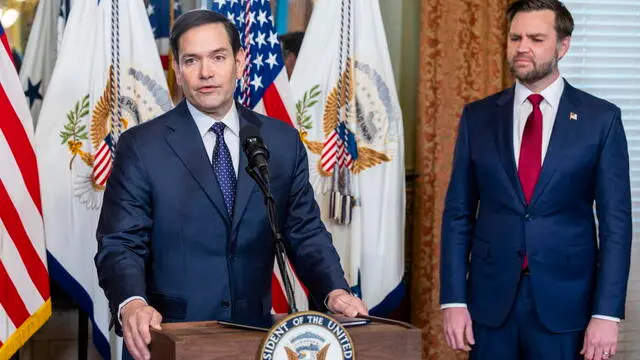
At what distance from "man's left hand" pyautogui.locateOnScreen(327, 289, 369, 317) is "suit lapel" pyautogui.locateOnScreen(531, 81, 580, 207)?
107 cm

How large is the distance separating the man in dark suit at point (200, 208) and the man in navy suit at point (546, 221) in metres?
Result: 0.89

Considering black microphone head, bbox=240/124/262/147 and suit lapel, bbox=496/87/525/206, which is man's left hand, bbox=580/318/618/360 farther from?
black microphone head, bbox=240/124/262/147

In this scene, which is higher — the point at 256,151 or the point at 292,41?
the point at 292,41

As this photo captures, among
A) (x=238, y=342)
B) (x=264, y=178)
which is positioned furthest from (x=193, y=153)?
(x=238, y=342)

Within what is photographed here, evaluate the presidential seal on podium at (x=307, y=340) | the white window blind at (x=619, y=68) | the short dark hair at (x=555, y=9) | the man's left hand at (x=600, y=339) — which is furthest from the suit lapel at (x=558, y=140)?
the white window blind at (x=619, y=68)

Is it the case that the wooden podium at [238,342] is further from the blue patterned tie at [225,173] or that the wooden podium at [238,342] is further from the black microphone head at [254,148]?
the blue patterned tie at [225,173]

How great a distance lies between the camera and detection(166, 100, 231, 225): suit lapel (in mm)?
2508

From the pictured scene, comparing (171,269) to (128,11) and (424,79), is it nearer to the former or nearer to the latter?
(128,11)

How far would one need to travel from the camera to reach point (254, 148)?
2.08 m

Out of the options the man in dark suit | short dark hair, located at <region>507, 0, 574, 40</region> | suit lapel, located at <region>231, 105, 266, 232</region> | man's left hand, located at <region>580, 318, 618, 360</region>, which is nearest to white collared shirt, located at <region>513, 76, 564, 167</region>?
short dark hair, located at <region>507, 0, 574, 40</region>

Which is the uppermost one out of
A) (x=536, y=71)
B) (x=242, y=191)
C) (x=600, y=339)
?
(x=536, y=71)

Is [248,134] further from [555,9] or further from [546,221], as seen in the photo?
[555,9]

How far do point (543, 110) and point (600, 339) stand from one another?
766 millimetres

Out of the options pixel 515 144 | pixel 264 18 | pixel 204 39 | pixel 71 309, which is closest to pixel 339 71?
pixel 264 18
